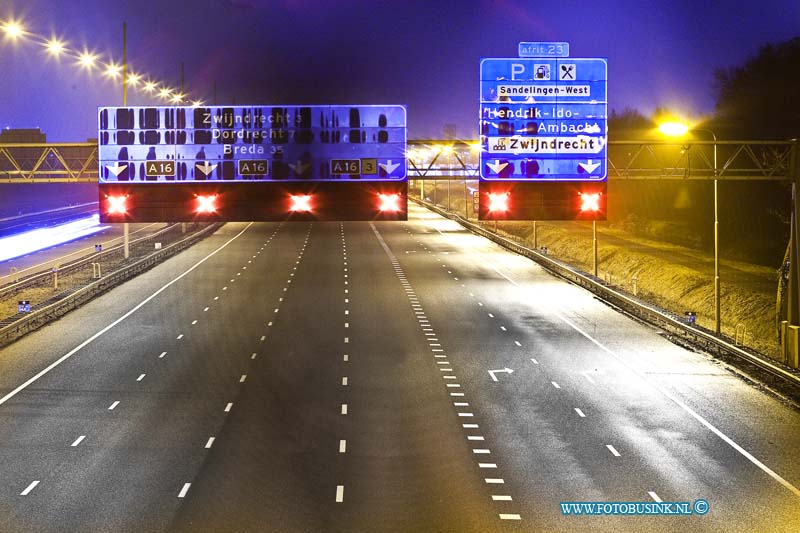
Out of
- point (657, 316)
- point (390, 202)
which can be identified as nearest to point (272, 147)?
point (390, 202)

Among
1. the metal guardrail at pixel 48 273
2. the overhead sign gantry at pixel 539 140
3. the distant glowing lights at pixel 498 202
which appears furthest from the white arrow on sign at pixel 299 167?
the metal guardrail at pixel 48 273

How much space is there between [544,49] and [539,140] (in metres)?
3.18

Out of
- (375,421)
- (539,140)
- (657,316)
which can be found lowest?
(375,421)

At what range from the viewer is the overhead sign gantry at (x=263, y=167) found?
34.9m

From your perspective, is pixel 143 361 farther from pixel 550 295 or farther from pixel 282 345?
pixel 550 295

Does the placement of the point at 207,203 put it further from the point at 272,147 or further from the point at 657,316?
the point at 657,316

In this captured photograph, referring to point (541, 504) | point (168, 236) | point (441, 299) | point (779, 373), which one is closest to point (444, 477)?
point (541, 504)

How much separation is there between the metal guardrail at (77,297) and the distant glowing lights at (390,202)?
71.9 ft

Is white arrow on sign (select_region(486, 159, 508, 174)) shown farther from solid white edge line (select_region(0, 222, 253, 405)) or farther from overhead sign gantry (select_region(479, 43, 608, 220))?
solid white edge line (select_region(0, 222, 253, 405))

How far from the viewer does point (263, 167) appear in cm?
3500

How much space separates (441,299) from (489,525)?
132ft

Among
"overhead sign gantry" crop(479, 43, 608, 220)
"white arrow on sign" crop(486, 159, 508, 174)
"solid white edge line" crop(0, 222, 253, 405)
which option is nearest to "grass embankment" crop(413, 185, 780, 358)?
"overhead sign gantry" crop(479, 43, 608, 220)

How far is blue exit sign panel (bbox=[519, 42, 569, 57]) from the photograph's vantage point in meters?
35.6

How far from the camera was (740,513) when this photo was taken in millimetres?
24422
